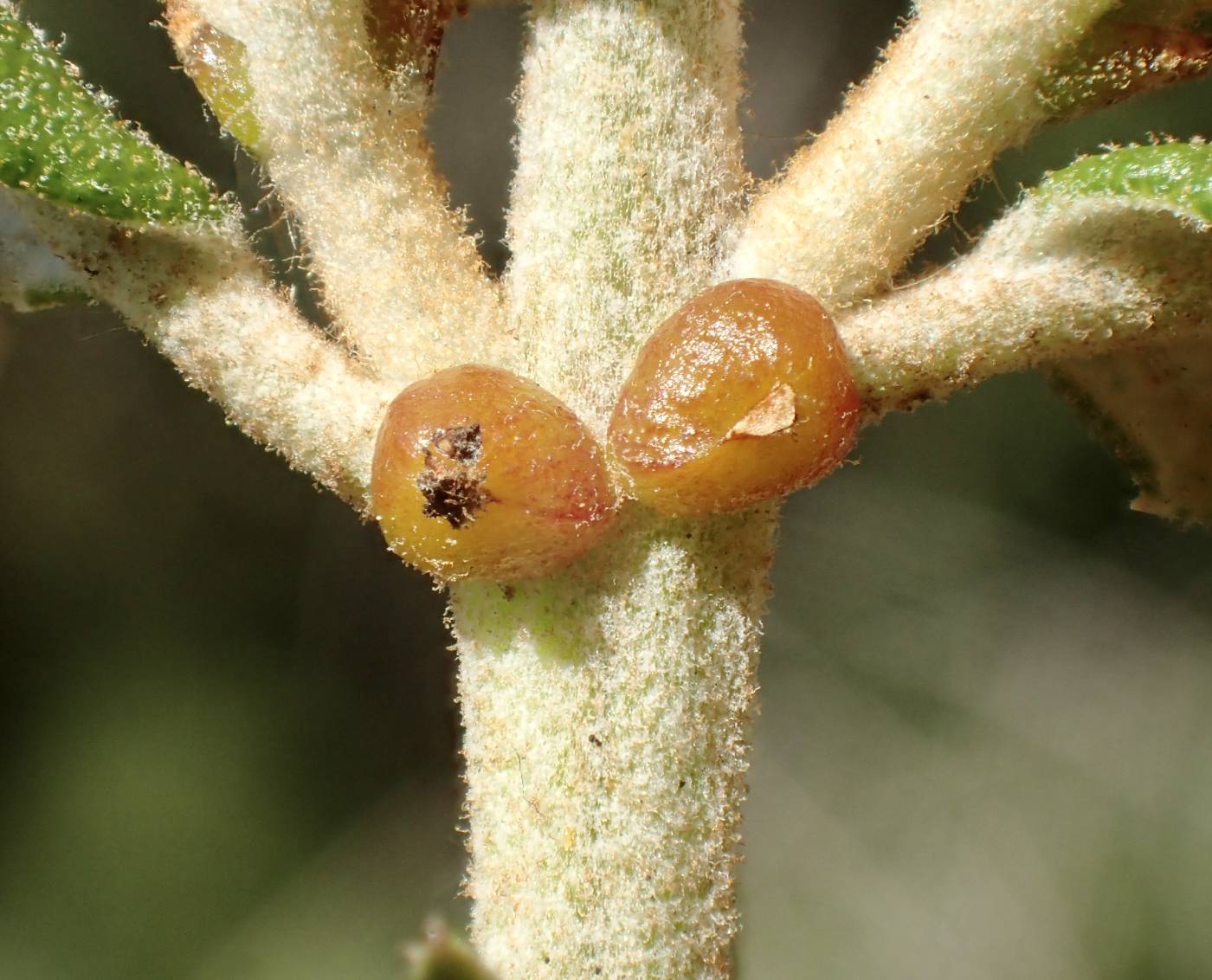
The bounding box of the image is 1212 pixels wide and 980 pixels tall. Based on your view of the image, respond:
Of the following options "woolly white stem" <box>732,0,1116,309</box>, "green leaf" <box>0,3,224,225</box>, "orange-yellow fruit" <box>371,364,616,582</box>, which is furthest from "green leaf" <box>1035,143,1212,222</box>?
"green leaf" <box>0,3,224,225</box>

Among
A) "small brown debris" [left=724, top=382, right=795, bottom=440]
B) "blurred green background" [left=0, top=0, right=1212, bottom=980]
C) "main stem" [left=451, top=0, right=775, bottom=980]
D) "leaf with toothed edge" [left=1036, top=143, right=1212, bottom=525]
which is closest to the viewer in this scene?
"small brown debris" [left=724, top=382, right=795, bottom=440]

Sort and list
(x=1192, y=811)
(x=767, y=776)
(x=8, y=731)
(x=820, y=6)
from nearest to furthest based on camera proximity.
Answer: (x=8, y=731) < (x=1192, y=811) < (x=820, y=6) < (x=767, y=776)

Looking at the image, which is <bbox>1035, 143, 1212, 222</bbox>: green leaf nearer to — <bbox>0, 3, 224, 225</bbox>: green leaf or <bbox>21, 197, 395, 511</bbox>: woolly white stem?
<bbox>21, 197, 395, 511</bbox>: woolly white stem

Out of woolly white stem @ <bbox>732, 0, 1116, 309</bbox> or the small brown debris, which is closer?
the small brown debris

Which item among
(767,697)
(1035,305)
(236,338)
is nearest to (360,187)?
(236,338)

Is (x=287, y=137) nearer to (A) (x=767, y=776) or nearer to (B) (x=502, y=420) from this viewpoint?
(B) (x=502, y=420)

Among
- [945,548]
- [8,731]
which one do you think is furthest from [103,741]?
[945,548]
